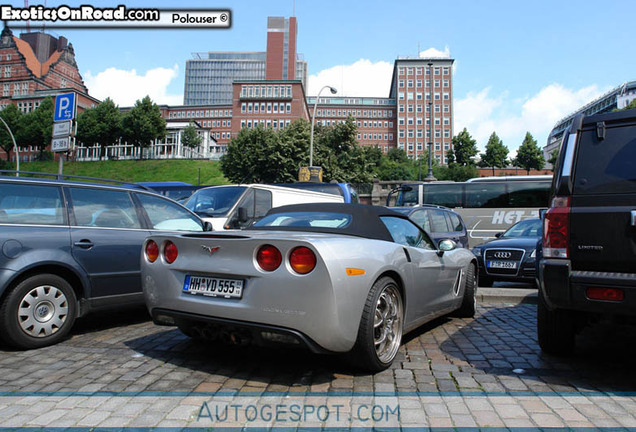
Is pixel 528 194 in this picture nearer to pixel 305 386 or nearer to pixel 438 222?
pixel 438 222

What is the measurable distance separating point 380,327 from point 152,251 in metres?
2.06

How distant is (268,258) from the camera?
317 cm

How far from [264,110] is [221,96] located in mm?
58923

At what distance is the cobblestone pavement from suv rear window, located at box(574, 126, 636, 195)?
1477 mm

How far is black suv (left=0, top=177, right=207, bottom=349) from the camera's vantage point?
400 cm

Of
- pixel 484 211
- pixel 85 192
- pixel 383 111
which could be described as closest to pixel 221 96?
pixel 383 111

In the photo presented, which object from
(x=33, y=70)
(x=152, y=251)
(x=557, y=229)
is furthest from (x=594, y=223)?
(x=33, y=70)

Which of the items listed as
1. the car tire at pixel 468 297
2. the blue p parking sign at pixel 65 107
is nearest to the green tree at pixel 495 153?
the blue p parking sign at pixel 65 107

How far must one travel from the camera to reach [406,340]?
183 inches

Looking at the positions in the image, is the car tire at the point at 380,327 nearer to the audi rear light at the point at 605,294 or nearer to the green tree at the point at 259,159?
the audi rear light at the point at 605,294

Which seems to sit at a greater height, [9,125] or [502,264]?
[9,125]

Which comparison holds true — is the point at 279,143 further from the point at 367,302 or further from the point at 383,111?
the point at 383,111

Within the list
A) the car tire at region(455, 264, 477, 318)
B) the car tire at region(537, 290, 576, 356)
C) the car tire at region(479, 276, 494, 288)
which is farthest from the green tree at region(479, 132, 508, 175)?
the car tire at region(537, 290, 576, 356)

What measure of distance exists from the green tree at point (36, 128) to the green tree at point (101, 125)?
548 cm
